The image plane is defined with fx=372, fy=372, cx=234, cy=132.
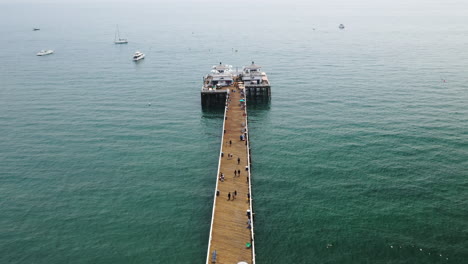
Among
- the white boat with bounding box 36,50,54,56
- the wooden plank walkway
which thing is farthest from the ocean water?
the white boat with bounding box 36,50,54,56

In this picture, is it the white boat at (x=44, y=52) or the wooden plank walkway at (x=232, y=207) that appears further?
the white boat at (x=44, y=52)

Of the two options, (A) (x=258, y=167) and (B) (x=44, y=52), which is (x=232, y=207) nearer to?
(A) (x=258, y=167)

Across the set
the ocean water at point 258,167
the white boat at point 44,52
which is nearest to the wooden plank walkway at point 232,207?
the ocean water at point 258,167

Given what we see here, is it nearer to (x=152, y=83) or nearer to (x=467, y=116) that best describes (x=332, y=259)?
(x=467, y=116)

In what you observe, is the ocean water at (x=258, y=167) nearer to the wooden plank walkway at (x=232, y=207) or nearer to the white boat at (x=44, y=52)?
the wooden plank walkway at (x=232, y=207)

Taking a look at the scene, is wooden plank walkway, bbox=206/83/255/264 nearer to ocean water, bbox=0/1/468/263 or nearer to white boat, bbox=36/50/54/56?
ocean water, bbox=0/1/468/263

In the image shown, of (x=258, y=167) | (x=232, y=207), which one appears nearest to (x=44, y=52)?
(x=258, y=167)
